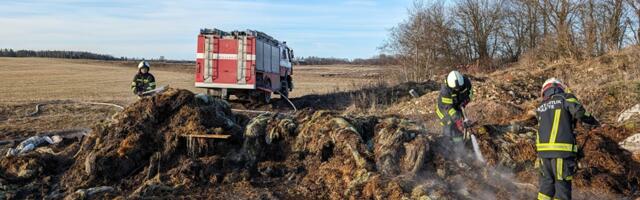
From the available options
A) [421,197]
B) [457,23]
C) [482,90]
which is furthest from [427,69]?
[421,197]

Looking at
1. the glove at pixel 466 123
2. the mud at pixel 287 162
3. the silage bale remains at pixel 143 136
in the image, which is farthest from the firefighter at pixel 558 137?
the silage bale remains at pixel 143 136

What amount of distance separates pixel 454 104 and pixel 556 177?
8.59 feet

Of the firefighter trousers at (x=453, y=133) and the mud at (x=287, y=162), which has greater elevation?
the firefighter trousers at (x=453, y=133)

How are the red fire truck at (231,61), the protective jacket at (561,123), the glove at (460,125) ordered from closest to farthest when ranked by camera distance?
the protective jacket at (561,123) → the glove at (460,125) → the red fire truck at (231,61)

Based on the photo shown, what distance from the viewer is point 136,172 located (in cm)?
811

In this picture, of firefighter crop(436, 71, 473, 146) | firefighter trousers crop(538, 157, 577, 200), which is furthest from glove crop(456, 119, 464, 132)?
firefighter trousers crop(538, 157, 577, 200)

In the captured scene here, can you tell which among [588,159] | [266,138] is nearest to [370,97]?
[266,138]

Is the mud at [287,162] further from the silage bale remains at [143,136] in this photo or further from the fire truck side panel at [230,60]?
the fire truck side panel at [230,60]

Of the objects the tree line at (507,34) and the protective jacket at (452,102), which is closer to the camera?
the protective jacket at (452,102)

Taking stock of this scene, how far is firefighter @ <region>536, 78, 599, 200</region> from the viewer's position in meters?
5.95

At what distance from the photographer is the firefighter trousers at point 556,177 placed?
235 inches

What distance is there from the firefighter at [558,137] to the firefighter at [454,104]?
6.58ft

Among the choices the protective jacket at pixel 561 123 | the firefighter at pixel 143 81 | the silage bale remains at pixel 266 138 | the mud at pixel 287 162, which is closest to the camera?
the protective jacket at pixel 561 123

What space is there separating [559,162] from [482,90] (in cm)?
1054
